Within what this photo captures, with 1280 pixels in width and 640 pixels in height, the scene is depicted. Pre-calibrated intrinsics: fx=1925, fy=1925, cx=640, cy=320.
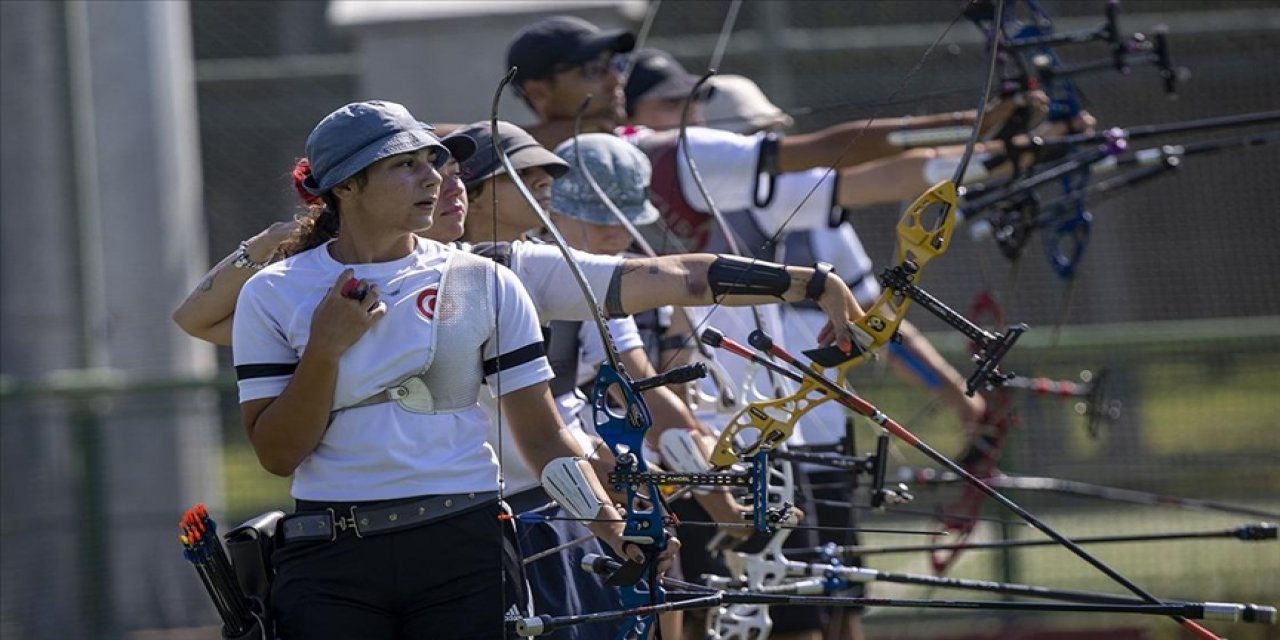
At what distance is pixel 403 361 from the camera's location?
314cm

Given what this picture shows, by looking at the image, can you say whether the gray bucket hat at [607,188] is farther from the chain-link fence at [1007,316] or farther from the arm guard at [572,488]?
the chain-link fence at [1007,316]

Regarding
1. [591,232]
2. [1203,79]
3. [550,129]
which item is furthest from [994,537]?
[591,232]

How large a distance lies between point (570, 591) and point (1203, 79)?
19.1 feet

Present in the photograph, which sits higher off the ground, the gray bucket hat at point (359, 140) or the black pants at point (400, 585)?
the gray bucket hat at point (359, 140)

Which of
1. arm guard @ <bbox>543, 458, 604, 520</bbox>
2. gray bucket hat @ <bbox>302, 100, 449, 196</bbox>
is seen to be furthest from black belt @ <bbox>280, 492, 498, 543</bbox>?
gray bucket hat @ <bbox>302, 100, 449, 196</bbox>

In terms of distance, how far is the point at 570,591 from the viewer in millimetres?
3668

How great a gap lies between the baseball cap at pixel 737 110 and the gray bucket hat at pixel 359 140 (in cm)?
227

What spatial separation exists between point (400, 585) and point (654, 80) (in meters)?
2.64

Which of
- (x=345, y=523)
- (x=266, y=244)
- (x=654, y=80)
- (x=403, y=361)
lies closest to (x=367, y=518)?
(x=345, y=523)

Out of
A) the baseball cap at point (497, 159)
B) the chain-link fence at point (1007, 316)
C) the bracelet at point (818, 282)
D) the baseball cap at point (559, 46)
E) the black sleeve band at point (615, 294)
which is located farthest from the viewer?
the chain-link fence at point (1007, 316)

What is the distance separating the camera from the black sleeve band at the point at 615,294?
3496 mm

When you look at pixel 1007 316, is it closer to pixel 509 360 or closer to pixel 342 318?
pixel 509 360

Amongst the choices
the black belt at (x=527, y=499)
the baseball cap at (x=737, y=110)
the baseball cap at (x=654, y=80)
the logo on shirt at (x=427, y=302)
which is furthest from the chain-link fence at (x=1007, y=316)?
the logo on shirt at (x=427, y=302)

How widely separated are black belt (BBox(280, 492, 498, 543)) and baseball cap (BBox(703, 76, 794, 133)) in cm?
248
